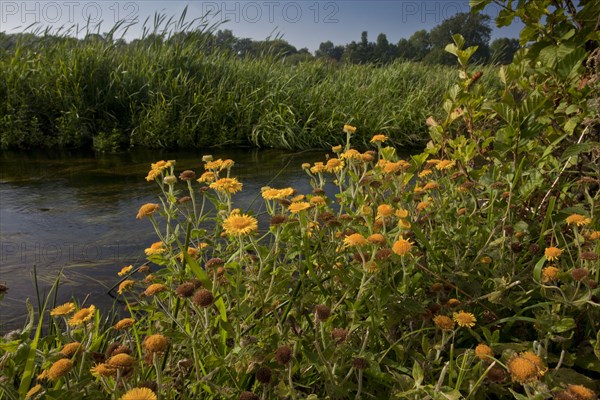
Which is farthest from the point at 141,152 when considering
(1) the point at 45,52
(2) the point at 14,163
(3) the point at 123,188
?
(1) the point at 45,52

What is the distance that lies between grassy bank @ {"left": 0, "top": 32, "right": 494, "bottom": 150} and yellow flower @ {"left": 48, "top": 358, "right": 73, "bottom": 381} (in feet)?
16.2

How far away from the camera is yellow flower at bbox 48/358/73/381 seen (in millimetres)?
979

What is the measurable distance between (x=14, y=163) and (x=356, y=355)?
4741 mm

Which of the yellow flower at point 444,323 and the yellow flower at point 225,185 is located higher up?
the yellow flower at point 225,185

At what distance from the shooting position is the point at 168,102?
6301 millimetres

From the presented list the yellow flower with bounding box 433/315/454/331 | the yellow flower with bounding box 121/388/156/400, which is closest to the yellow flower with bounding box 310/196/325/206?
the yellow flower with bounding box 433/315/454/331

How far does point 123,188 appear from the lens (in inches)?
151

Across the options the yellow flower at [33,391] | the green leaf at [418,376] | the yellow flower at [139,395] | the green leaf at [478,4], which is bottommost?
the yellow flower at [33,391]

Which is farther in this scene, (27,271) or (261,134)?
(261,134)

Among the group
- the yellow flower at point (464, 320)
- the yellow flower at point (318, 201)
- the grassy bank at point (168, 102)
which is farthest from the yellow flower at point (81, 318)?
the grassy bank at point (168, 102)

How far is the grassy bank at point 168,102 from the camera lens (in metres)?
5.91

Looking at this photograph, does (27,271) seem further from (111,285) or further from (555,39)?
(555,39)

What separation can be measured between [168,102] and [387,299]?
5.59 m

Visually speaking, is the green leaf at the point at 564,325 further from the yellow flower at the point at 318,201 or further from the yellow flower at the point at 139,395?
the yellow flower at the point at 139,395
